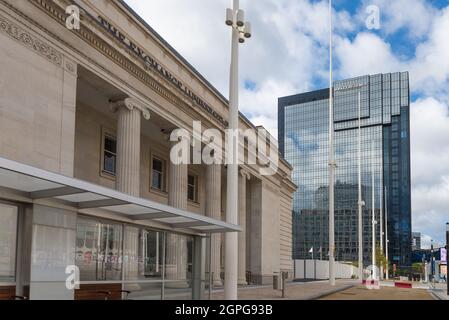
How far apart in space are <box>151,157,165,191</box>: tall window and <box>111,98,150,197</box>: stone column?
10.5 metres

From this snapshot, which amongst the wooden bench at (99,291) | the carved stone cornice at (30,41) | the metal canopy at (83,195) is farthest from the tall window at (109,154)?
the wooden bench at (99,291)

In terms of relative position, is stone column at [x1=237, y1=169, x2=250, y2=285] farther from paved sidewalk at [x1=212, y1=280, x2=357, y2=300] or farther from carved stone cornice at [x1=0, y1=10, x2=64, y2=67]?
carved stone cornice at [x1=0, y1=10, x2=64, y2=67]

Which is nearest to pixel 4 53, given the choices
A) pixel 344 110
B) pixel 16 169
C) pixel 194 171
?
pixel 16 169

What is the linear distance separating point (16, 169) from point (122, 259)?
5100 millimetres

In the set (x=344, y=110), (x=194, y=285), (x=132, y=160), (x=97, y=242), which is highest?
(x=344, y=110)

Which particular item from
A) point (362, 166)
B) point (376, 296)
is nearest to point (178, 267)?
point (376, 296)

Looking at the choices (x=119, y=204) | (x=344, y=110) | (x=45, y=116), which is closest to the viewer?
(x=119, y=204)

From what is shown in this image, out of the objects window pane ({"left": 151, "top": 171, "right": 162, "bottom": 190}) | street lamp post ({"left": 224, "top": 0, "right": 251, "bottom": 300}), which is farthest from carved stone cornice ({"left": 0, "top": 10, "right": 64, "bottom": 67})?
window pane ({"left": 151, "top": 171, "right": 162, "bottom": 190})

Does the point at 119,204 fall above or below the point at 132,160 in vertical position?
below

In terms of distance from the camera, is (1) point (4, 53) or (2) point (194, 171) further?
(2) point (194, 171)

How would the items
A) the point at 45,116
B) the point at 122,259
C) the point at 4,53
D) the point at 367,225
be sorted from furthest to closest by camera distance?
the point at 367,225
the point at 45,116
the point at 4,53
the point at 122,259

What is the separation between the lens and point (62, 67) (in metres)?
19.4

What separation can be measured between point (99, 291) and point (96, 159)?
1674 centimetres
